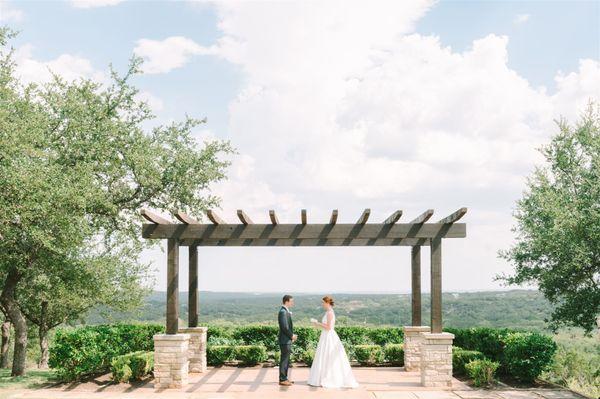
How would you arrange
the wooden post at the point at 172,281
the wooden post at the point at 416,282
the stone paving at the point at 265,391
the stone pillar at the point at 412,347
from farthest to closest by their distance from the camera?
the wooden post at the point at 416,282
the stone pillar at the point at 412,347
the wooden post at the point at 172,281
the stone paving at the point at 265,391

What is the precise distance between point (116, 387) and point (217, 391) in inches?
95.2

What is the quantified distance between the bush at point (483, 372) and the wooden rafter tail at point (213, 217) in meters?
6.78

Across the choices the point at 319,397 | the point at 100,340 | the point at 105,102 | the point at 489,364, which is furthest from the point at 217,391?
the point at 105,102

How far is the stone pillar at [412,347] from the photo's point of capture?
1631cm

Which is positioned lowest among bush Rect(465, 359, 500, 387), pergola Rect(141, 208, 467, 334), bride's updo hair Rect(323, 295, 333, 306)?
bush Rect(465, 359, 500, 387)

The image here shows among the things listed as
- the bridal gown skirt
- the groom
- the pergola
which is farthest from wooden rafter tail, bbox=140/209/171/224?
the bridal gown skirt

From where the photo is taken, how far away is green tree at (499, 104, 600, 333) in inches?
677

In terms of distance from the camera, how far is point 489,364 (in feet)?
45.8

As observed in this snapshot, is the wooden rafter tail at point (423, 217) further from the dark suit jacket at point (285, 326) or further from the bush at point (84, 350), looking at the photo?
the bush at point (84, 350)

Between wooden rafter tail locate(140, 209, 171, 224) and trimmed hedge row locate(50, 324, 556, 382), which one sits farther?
trimmed hedge row locate(50, 324, 556, 382)

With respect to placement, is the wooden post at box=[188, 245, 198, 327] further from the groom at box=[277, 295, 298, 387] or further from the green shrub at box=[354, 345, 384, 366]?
the green shrub at box=[354, 345, 384, 366]

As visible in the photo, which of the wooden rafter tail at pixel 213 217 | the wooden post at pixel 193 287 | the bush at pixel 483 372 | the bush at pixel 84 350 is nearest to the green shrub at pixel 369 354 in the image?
the bush at pixel 483 372

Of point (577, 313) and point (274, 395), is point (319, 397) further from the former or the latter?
point (577, 313)

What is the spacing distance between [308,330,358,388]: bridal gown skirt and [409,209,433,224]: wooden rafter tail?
327 cm
